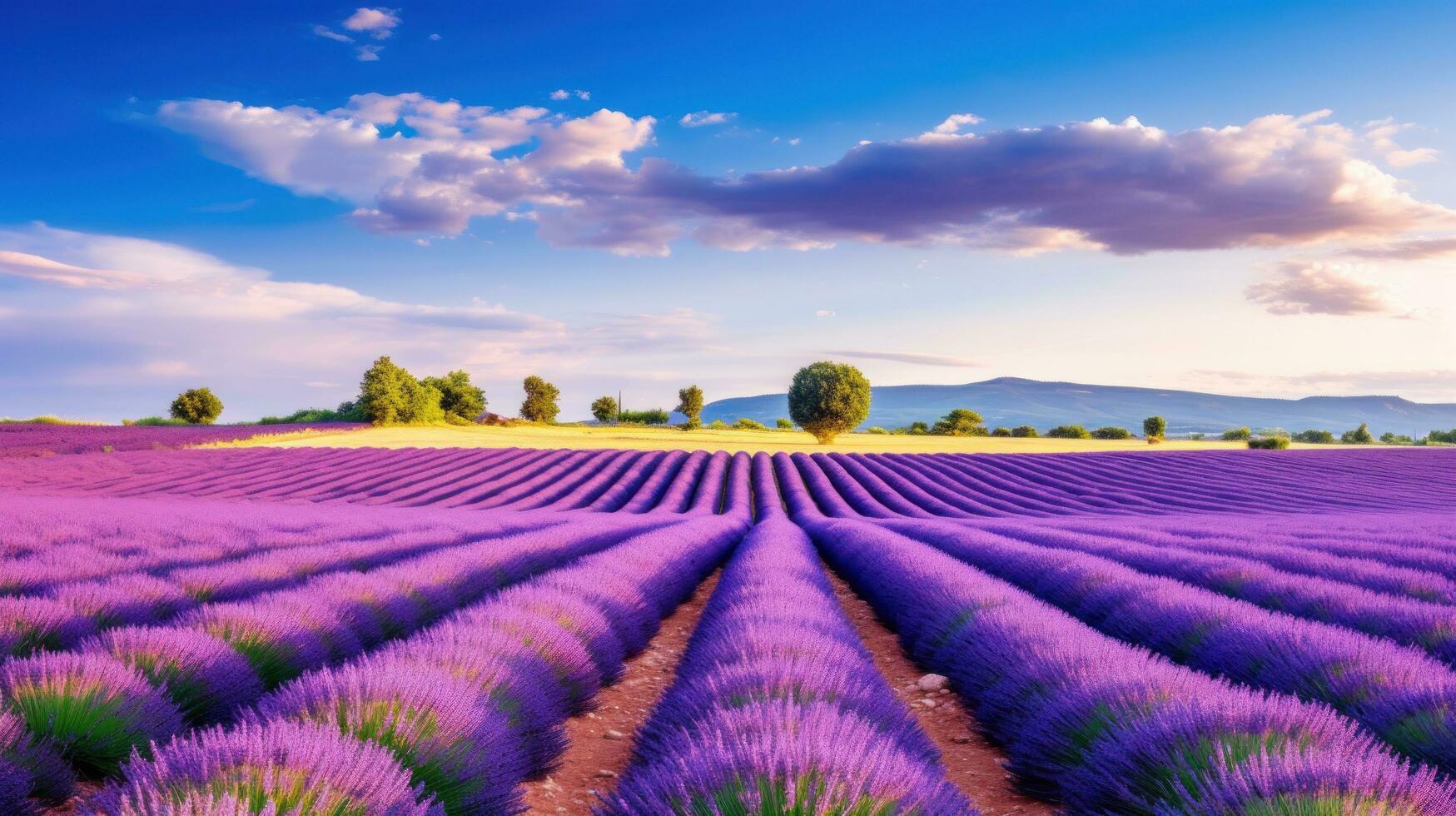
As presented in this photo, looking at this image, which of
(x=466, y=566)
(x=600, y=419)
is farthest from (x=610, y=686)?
(x=600, y=419)

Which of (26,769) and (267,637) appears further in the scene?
(267,637)

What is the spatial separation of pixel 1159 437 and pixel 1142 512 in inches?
1923

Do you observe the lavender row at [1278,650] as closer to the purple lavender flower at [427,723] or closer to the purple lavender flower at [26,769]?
the purple lavender flower at [427,723]

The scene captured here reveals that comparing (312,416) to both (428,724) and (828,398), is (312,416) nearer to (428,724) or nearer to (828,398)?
(828,398)

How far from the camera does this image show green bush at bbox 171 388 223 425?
5794 cm

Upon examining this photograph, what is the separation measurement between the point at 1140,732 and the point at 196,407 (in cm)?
6957

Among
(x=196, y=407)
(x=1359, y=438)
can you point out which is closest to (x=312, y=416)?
(x=196, y=407)

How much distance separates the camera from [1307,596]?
5.50 meters

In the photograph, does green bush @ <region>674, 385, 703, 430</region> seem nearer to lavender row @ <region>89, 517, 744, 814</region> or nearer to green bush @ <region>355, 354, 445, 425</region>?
green bush @ <region>355, 354, 445, 425</region>

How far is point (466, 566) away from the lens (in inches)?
268

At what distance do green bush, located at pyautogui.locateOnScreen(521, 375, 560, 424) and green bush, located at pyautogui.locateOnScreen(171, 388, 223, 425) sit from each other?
27.7 meters

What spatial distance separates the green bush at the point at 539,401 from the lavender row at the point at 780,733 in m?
77.5

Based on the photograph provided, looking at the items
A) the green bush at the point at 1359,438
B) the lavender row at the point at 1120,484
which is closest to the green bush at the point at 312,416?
the lavender row at the point at 1120,484

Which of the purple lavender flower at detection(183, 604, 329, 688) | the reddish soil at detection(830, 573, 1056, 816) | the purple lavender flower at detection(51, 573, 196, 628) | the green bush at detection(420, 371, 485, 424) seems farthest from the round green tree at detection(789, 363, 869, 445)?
the purple lavender flower at detection(183, 604, 329, 688)
